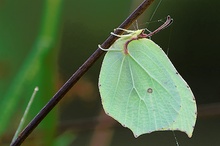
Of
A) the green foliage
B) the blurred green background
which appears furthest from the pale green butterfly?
the blurred green background

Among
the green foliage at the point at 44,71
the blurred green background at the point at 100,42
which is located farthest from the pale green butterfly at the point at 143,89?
the blurred green background at the point at 100,42

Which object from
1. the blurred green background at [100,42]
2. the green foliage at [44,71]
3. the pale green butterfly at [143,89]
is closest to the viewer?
the pale green butterfly at [143,89]

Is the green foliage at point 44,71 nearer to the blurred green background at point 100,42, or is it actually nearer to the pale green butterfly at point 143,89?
the pale green butterfly at point 143,89

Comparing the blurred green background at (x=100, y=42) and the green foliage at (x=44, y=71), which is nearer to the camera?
the green foliage at (x=44, y=71)

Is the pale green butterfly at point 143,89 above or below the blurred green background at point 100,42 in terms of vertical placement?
above

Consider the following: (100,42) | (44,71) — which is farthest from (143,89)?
(100,42)

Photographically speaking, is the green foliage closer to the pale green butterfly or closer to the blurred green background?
the pale green butterfly

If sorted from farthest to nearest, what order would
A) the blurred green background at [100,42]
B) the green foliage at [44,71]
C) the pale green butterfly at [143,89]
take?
the blurred green background at [100,42]
the green foliage at [44,71]
the pale green butterfly at [143,89]

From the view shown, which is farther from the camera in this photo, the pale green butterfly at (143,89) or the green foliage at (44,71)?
the green foliage at (44,71)

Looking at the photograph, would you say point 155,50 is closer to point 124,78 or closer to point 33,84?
A: point 124,78

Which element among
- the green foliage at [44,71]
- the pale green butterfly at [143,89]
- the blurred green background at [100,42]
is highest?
the pale green butterfly at [143,89]
